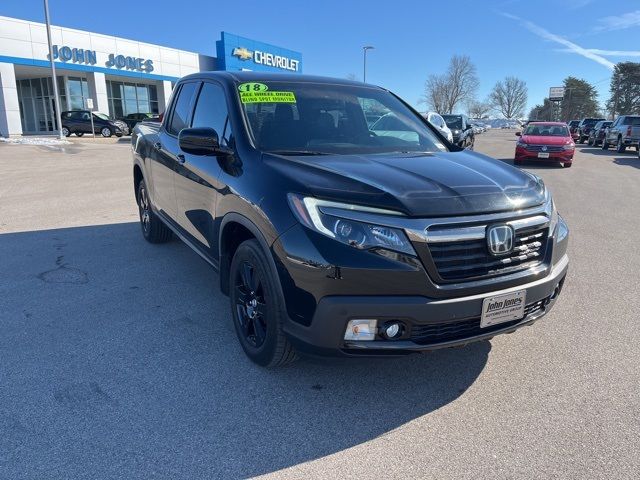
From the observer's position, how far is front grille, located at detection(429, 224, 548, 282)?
2.56 meters

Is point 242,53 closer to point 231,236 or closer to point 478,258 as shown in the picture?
point 231,236

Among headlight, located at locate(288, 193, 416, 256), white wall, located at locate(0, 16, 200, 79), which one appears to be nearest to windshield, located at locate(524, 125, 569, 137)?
headlight, located at locate(288, 193, 416, 256)

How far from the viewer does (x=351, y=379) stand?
10.4 ft

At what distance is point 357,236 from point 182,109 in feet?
10.1

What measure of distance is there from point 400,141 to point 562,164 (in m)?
15.9

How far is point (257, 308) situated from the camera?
3131mm

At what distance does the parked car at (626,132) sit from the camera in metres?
24.5

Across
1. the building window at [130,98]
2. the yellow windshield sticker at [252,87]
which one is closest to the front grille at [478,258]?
the yellow windshield sticker at [252,87]

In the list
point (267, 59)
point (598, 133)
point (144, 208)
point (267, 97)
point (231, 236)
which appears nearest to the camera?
point (231, 236)

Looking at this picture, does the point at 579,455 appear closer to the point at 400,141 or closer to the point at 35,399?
the point at 400,141

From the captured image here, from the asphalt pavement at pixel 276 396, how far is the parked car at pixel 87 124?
28790mm

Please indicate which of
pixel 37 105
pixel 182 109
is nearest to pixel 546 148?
pixel 182 109

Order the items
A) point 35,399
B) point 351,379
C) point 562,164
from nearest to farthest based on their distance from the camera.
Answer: point 35,399 < point 351,379 < point 562,164

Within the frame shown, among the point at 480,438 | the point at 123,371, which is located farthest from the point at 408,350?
the point at 123,371
